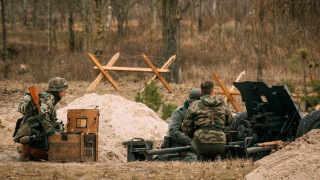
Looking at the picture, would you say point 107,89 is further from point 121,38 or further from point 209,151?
point 121,38

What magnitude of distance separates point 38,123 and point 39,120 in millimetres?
108

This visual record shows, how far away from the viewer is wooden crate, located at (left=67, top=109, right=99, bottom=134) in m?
9.16

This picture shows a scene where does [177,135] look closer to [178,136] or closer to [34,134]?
[178,136]

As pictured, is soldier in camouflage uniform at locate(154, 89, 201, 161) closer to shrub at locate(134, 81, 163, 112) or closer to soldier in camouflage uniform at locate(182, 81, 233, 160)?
soldier in camouflage uniform at locate(182, 81, 233, 160)

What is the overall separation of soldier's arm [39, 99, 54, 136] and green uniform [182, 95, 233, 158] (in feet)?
7.34

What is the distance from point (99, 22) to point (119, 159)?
12.2 m

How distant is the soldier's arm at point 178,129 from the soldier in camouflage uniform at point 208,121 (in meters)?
0.72

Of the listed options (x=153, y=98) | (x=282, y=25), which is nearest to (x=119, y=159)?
(x=153, y=98)

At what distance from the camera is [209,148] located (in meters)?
8.07

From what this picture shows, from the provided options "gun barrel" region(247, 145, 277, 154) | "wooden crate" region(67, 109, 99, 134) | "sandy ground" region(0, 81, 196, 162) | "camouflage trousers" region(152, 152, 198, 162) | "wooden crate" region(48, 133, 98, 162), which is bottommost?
"sandy ground" region(0, 81, 196, 162)

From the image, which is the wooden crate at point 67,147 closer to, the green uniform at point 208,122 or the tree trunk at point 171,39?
the green uniform at point 208,122

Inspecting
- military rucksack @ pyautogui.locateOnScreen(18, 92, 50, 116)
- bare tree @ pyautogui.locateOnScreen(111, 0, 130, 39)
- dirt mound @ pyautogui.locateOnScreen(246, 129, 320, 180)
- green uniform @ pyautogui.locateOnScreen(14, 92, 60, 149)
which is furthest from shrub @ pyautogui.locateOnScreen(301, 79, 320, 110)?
bare tree @ pyautogui.locateOnScreen(111, 0, 130, 39)

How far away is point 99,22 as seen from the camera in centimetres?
2169

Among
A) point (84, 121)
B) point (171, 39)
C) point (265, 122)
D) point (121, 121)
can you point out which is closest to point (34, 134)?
point (84, 121)
